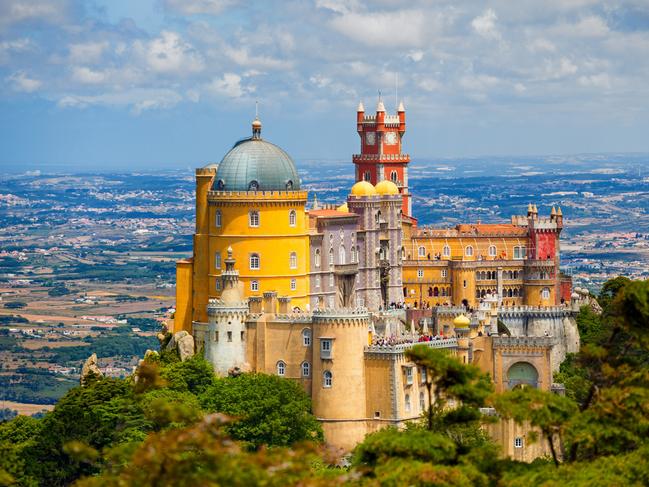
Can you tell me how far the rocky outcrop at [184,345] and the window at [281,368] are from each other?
7356mm

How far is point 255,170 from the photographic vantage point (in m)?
135

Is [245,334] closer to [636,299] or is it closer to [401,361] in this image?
[401,361]

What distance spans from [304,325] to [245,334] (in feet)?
14.9

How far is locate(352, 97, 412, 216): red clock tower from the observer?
171250mm

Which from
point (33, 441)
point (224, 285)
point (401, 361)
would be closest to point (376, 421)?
point (401, 361)

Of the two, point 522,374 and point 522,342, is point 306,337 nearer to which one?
point 522,342

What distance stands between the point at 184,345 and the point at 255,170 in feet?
47.7

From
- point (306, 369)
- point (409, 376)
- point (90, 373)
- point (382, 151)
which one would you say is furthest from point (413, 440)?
point (382, 151)

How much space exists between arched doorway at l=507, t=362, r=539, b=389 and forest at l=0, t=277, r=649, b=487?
10.5m

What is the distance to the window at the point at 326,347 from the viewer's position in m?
124

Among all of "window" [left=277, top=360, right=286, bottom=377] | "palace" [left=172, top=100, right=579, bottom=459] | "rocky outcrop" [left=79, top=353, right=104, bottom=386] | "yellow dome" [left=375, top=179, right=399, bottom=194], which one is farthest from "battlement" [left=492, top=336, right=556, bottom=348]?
"rocky outcrop" [left=79, top=353, right=104, bottom=386]

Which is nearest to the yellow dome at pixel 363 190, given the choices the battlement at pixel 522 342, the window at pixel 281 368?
the battlement at pixel 522 342

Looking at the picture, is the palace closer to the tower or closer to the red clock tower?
the tower

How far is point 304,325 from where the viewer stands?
415 ft
